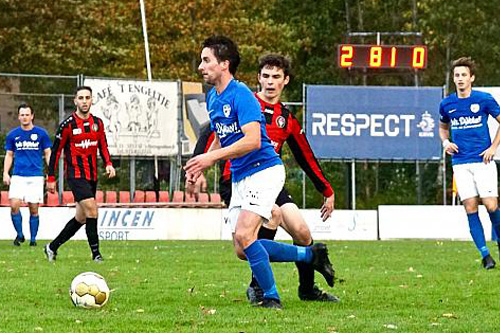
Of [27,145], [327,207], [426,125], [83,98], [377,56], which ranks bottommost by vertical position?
[327,207]

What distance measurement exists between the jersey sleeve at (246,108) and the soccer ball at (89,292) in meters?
1.57

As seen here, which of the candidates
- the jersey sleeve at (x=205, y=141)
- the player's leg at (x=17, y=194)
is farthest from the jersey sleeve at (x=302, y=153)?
the player's leg at (x=17, y=194)

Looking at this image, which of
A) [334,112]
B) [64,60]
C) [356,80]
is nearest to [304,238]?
[334,112]

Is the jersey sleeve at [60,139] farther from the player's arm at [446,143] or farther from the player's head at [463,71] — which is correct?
the player's head at [463,71]

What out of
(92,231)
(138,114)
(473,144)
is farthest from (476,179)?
(138,114)

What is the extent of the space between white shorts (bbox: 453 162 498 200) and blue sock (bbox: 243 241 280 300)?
5405 millimetres

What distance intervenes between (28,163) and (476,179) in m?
8.75

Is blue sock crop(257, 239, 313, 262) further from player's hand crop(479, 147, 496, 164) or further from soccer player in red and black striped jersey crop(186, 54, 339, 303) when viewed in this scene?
player's hand crop(479, 147, 496, 164)

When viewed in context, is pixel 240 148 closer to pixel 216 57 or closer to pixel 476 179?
pixel 216 57

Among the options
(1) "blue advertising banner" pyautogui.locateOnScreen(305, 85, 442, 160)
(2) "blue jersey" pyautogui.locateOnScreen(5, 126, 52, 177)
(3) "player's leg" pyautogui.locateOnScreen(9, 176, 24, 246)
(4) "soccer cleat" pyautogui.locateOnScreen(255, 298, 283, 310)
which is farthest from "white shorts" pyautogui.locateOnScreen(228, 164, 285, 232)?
(1) "blue advertising banner" pyautogui.locateOnScreen(305, 85, 442, 160)

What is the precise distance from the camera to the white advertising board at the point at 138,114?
26156 millimetres

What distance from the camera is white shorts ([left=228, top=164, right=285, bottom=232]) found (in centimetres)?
864

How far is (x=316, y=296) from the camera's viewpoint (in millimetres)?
9477

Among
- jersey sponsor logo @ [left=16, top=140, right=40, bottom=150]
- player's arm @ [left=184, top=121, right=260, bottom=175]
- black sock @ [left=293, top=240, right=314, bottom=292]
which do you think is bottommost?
black sock @ [left=293, top=240, right=314, bottom=292]
